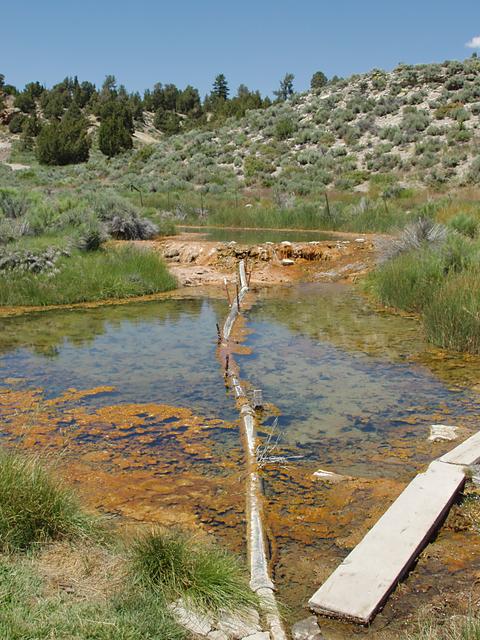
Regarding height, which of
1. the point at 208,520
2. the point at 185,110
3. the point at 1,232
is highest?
the point at 185,110

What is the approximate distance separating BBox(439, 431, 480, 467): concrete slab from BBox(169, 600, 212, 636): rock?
2.66 m

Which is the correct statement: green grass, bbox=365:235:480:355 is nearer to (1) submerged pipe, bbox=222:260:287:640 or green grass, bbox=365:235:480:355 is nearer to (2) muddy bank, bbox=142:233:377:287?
(2) muddy bank, bbox=142:233:377:287

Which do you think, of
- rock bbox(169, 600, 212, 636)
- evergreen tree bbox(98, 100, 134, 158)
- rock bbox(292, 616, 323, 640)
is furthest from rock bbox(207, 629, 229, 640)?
Result: evergreen tree bbox(98, 100, 134, 158)

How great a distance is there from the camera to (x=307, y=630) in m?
3.44

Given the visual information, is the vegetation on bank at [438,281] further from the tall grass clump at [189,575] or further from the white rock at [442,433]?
the tall grass clump at [189,575]

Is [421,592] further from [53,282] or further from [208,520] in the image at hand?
[53,282]

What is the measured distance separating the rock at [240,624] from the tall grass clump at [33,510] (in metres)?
1.10

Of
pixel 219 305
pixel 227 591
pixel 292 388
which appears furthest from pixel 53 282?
pixel 227 591

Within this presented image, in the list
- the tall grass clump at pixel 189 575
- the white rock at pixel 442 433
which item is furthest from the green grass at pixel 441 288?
the tall grass clump at pixel 189 575

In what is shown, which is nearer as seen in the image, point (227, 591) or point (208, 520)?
point (227, 591)

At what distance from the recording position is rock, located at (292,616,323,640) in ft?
11.1

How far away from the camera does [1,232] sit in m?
14.4

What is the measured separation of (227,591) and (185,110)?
8186cm

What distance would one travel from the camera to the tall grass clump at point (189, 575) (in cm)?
347
